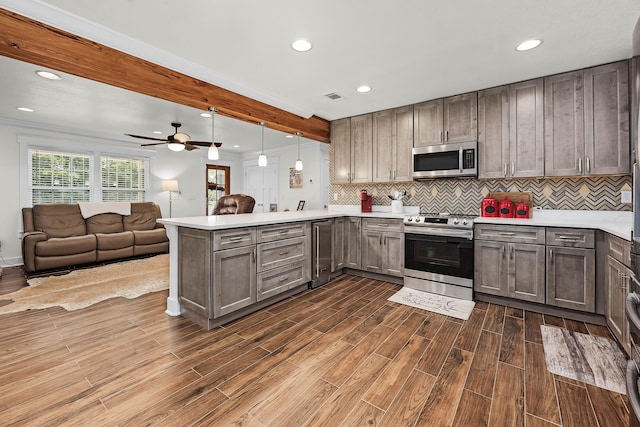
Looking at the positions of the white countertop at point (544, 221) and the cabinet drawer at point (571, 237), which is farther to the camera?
the cabinet drawer at point (571, 237)

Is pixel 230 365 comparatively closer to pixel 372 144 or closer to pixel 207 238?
pixel 207 238

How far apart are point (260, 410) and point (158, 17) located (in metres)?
2.72

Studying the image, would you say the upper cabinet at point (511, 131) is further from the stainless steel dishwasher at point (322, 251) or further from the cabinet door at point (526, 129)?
the stainless steel dishwasher at point (322, 251)

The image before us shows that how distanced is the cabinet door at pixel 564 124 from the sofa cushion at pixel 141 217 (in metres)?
6.83

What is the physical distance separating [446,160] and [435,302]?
177cm

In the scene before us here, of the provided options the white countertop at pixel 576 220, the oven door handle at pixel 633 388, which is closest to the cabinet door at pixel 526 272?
the white countertop at pixel 576 220

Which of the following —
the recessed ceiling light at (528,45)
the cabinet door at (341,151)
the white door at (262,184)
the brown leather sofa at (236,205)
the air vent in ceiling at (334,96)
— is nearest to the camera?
the recessed ceiling light at (528,45)

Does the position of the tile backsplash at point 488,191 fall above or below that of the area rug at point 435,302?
above

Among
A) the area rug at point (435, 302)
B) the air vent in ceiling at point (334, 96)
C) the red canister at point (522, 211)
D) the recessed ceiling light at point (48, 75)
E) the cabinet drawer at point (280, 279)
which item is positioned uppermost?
the air vent in ceiling at point (334, 96)

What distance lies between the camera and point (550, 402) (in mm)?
1604

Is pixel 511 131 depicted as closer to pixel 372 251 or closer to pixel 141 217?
pixel 372 251

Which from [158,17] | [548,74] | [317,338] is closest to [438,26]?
[548,74]

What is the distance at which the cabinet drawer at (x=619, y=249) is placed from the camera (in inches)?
76.9

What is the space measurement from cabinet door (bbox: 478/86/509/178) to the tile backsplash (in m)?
0.26
